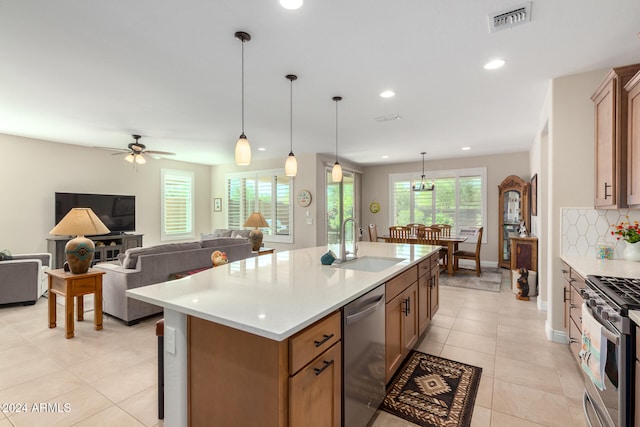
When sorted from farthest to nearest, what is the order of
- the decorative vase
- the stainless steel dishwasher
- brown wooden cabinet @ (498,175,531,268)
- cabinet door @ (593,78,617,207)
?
brown wooden cabinet @ (498,175,531,268)
the decorative vase
cabinet door @ (593,78,617,207)
the stainless steel dishwasher

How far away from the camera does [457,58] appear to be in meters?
2.55

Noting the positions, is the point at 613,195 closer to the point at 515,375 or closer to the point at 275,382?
the point at 515,375

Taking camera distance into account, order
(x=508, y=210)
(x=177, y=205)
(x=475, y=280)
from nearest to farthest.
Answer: (x=475, y=280) < (x=508, y=210) < (x=177, y=205)

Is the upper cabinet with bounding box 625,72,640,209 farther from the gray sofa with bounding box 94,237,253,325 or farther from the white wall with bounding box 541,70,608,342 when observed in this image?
the gray sofa with bounding box 94,237,253,325

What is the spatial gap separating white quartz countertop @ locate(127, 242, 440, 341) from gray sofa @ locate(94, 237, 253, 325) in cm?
173

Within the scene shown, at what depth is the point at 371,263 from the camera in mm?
2873

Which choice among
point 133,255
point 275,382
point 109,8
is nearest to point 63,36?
point 109,8

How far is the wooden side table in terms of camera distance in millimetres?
3068

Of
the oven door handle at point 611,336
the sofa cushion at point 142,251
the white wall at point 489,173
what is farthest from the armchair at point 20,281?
the white wall at point 489,173

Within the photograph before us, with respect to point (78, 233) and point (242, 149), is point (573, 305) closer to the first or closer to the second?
point (242, 149)

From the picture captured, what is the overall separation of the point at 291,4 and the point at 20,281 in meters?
4.85

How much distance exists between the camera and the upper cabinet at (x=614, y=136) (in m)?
2.28

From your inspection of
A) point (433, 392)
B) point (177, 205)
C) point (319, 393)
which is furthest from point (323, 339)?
point (177, 205)

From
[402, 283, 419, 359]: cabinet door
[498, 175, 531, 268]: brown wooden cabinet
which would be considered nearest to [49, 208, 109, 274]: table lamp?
[402, 283, 419, 359]: cabinet door
